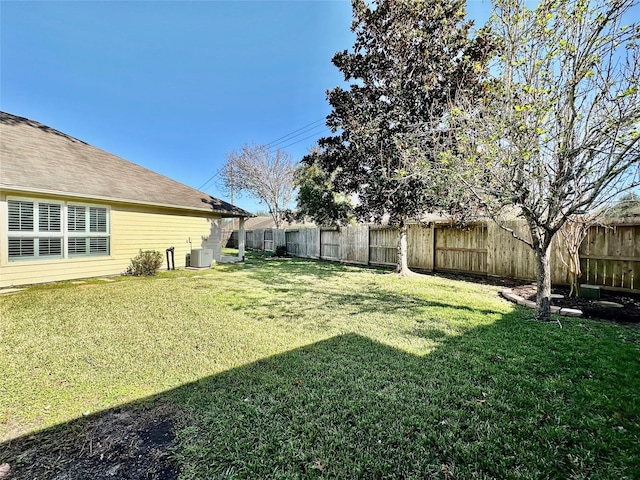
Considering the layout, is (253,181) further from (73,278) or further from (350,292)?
(350,292)

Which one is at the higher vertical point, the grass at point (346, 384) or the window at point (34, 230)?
the window at point (34, 230)

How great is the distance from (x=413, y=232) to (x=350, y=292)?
518cm

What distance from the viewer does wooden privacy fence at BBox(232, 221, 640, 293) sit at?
6215mm

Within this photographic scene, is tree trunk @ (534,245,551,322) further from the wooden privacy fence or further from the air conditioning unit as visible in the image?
the air conditioning unit

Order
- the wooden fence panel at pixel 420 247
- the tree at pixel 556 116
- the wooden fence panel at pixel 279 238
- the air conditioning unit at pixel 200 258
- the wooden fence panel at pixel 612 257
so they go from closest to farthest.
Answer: the tree at pixel 556 116 → the wooden fence panel at pixel 612 257 → the wooden fence panel at pixel 420 247 → the air conditioning unit at pixel 200 258 → the wooden fence panel at pixel 279 238

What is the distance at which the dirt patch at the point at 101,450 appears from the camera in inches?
70.0

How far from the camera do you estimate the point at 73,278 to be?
804cm

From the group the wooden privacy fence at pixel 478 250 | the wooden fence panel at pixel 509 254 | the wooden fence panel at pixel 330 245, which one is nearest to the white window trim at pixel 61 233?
the wooden fence panel at pixel 330 245

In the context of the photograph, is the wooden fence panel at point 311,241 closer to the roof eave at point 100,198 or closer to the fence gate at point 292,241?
the fence gate at point 292,241

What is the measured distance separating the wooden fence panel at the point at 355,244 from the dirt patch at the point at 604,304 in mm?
6349

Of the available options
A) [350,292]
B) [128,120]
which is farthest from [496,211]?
[128,120]

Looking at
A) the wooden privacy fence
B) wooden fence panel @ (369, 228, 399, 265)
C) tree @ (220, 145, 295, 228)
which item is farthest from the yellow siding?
tree @ (220, 145, 295, 228)

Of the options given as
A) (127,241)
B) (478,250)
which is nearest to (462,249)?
(478,250)

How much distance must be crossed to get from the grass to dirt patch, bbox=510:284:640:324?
0.86m
